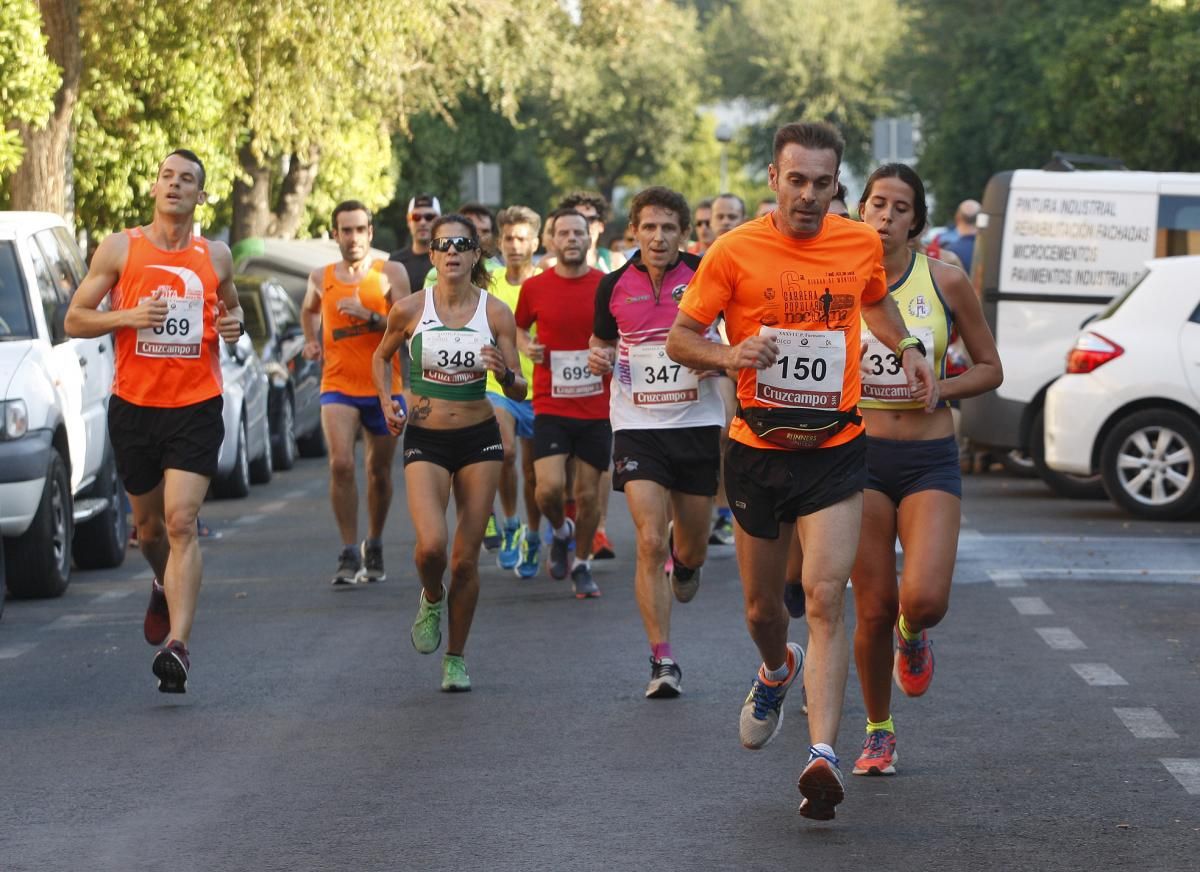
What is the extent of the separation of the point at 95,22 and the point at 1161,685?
15.5 metres

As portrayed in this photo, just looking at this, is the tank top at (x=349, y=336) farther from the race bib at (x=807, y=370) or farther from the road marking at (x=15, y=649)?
the race bib at (x=807, y=370)

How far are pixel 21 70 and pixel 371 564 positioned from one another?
6.42m

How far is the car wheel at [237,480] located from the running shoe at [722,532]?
4.45 m

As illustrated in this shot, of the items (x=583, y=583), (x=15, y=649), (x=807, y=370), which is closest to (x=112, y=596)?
(x=15, y=649)

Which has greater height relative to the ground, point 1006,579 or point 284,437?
point 1006,579

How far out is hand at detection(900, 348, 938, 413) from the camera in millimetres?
7293

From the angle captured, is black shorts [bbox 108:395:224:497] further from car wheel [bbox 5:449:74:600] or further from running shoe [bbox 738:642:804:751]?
running shoe [bbox 738:642:804:751]

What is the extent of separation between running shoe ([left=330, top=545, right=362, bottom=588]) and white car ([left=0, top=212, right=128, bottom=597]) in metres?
1.35

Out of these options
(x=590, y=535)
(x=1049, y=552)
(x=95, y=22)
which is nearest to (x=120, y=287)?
(x=590, y=535)

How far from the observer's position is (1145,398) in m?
16.2

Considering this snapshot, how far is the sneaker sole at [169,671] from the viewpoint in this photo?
9023mm

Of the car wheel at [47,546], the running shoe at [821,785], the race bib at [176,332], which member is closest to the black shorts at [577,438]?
the car wheel at [47,546]

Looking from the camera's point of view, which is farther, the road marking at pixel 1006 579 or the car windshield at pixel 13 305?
the road marking at pixel 1006 579

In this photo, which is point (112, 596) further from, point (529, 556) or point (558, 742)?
point (558, 742)
